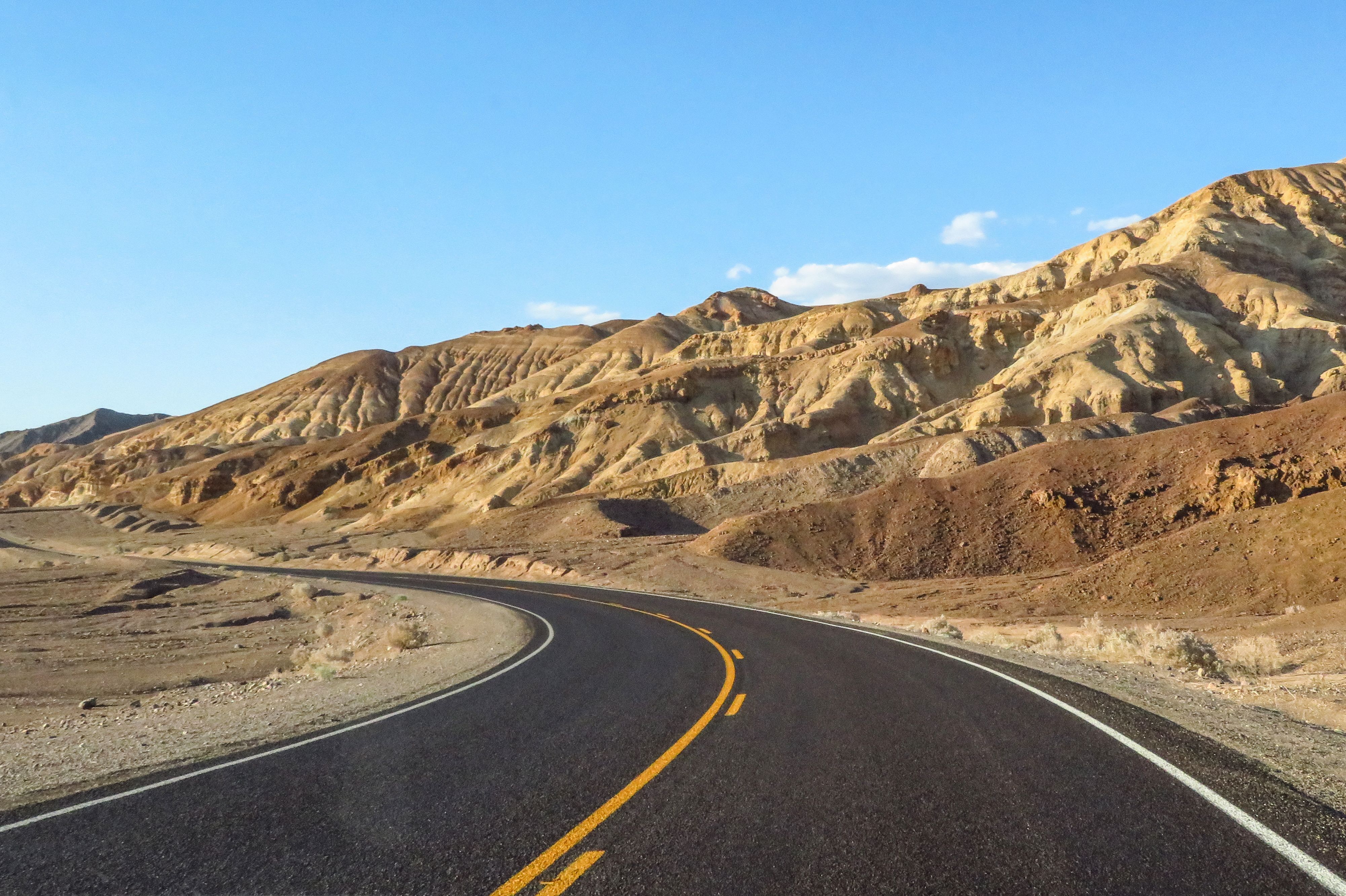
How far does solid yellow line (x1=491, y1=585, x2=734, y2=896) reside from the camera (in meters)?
4.42

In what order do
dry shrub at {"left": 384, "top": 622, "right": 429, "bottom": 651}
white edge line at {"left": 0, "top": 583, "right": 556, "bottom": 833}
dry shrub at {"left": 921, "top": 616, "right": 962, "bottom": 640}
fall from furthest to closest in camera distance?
dry shrub at {"left": 921, "top": 616, "right": 962, "bottom": 640} < dry shrub at {"left": 384, "top": 622, "right": 429, "bottom": 651} < white edge line at {"left": 0, "top": 583, "right": 556, "bottom": 833}

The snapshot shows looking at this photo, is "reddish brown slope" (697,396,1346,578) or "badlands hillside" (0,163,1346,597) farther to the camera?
"badlands hillside" (0,163,1346,597)

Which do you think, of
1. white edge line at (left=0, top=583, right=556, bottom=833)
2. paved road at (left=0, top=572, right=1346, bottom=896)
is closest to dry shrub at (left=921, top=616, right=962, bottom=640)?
white edge line at (left=0, top=583, right=556, bottom=833)

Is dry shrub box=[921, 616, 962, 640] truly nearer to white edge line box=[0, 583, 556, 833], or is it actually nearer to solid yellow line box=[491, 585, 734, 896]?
white edge line box=[0, 583, 556, 833]

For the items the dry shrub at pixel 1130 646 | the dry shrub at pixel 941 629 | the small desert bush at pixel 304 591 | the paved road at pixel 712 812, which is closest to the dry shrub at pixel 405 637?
the paved road at pixel 712 812

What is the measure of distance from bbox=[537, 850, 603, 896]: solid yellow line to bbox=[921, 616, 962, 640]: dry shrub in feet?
51.8

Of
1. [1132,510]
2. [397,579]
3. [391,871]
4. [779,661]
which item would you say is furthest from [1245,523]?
[397,579]

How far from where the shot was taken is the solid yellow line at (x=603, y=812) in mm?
4422

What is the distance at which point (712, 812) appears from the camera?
17.9 ft

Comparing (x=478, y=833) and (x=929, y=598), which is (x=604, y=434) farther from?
(x=478, y=833)

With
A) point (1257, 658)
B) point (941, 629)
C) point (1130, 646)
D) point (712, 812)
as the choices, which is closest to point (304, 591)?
point (941, 629)

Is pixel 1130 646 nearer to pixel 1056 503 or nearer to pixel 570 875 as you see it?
pixel 570 875

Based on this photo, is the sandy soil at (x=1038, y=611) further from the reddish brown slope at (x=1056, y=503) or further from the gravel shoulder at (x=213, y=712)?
the gravel shoulder at (x=213, y=712)

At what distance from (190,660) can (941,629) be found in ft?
65.2
